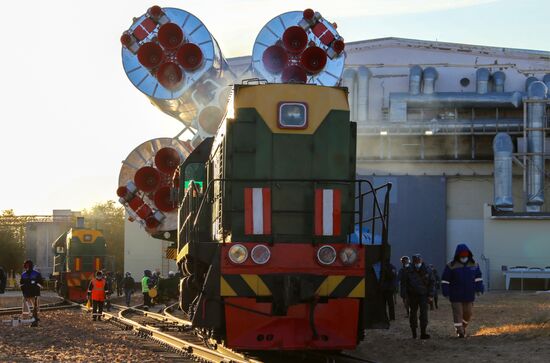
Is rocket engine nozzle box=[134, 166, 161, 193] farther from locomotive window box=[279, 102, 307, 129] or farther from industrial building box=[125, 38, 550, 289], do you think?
industrial building box=[125, 38, 550, 289]

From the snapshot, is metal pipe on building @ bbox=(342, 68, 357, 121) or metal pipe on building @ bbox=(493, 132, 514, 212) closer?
metal pipe on building @ bbox=(493, 132, 514, 212)

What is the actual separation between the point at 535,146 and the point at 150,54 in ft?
88.9

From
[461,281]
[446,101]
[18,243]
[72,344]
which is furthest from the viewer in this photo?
[18,243]

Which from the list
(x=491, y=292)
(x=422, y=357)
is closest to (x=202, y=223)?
(x=422, y=357)

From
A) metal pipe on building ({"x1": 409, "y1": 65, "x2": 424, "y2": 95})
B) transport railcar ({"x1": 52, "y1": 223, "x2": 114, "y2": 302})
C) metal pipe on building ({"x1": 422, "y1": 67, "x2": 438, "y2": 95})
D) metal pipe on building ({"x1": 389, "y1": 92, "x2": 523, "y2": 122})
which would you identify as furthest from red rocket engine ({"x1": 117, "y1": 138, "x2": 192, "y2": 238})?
metal pipe on building ({"x1": 422, "y1": 67, "x2": 438, "y2": 95})

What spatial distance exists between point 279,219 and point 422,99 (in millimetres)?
37129

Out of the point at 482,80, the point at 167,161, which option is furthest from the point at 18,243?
the point at 167,161

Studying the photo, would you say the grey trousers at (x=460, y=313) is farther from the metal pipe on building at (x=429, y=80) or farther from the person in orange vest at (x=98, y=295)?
the metal pipe on building at (x=429, y=80)

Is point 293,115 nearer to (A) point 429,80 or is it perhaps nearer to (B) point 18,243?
(A) point 429,80

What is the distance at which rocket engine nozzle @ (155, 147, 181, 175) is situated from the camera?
2491 cm

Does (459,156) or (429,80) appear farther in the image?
(429,80)

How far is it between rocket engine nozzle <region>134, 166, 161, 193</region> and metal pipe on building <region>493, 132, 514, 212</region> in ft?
81.5

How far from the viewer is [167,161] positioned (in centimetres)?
2498

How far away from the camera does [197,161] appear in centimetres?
1736
